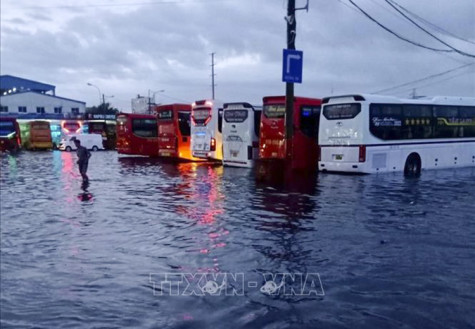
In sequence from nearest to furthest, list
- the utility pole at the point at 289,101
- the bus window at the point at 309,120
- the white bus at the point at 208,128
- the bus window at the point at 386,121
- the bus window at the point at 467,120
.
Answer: the bus window at the point at 386,121 < the utility pole at the point at 289,101 < the bus window at the point at 309,120 < the bus window at the point at 467,120 < the white bus at the point at 208,128

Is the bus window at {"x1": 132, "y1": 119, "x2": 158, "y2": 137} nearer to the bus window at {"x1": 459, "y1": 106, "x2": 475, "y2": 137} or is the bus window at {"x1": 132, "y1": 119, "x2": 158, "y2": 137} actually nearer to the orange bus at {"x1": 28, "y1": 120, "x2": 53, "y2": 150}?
the orange bus at {"x1": 28, "y1": 120, "x2": 53, "y2": 150}

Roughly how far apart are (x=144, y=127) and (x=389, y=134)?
19.1 meters

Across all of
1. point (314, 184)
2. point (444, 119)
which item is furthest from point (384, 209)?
point (444, 119)

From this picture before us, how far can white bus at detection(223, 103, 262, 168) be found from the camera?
22188 millimetres

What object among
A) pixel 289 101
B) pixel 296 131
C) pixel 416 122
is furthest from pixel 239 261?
pixel 416 122

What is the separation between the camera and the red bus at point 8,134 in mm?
42375

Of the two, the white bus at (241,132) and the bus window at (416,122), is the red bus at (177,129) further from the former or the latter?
the bus window at (416,122)

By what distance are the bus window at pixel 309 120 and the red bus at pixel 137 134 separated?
50.3 ft

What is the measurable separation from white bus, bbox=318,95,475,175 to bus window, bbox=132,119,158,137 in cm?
1694

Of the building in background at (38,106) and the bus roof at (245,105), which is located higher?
the building in background at (38,106)

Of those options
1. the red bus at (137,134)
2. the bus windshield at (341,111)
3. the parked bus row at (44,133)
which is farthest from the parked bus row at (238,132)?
the parked bus row at (44,133)

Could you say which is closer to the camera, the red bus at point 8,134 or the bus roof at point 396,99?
the bus roof at point 396,99

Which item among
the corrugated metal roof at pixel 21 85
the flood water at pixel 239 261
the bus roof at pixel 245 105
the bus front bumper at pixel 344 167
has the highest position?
the corrugated metal roof at pixel 21 85

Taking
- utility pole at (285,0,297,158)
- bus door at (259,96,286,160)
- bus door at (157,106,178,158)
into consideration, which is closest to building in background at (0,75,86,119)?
bus door at (157,106,178,158)
